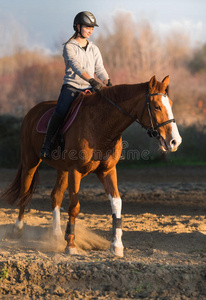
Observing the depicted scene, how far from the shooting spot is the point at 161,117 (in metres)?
4.61

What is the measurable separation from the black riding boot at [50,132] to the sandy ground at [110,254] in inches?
49.3

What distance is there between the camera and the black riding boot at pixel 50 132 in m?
5.54

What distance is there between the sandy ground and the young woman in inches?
56.7

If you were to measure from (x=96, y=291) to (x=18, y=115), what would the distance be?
1189cm

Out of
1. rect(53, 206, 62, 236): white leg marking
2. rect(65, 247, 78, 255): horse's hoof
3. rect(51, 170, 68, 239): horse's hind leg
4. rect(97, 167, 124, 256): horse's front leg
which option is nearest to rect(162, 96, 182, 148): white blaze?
rect(97, 167, 124, 256): horse's front leg

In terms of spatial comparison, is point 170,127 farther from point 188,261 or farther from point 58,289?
point 58,289

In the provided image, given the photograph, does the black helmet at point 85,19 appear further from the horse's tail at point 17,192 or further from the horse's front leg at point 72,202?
the horse's tail at point 17,192

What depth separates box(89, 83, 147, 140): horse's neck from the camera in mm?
4852

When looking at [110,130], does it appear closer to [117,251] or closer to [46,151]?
[46,151]

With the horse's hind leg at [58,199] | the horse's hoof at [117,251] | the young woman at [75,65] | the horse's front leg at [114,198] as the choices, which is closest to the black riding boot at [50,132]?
the young woman at [75,65]

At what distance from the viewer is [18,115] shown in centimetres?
1545

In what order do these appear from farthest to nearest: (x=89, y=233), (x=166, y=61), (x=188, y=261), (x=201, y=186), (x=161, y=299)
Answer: (x=166, y=61), (x=201, y=186), (x=89, y=233), (x=188, y=261), (x=161, y=299)

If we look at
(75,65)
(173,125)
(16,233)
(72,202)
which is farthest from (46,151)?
(173,125)

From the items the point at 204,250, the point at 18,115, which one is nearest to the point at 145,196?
the point at 204,250
